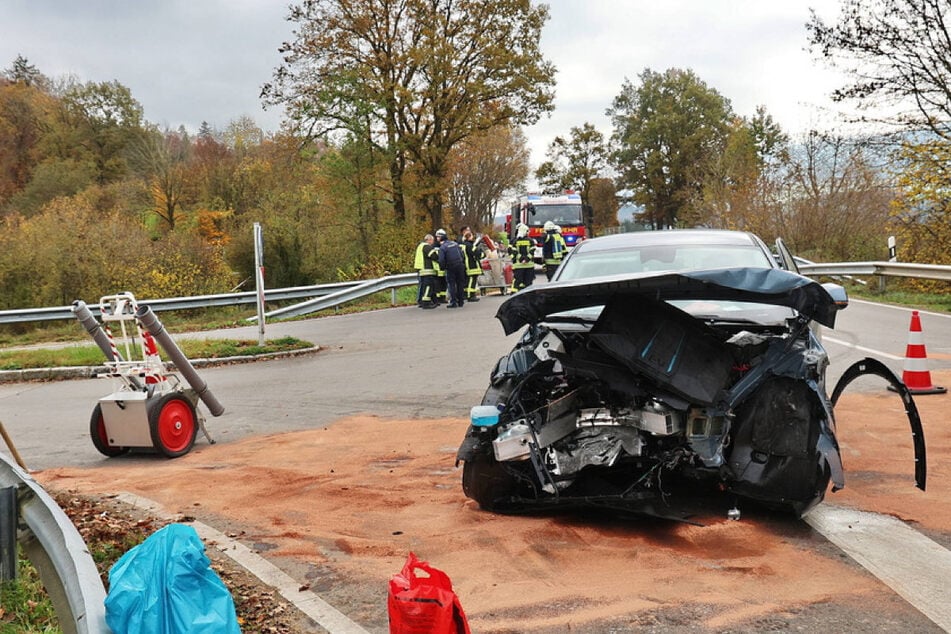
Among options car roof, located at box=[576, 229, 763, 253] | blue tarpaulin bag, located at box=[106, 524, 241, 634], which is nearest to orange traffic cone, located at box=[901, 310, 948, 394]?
car roof, located at box=[576, 229, 763, 253]

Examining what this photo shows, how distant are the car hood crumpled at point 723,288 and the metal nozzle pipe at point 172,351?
13.3 ft

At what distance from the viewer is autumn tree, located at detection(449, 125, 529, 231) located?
2511 inches

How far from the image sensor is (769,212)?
30.4m

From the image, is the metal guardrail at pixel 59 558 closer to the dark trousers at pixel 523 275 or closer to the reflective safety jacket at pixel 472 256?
the dark trousers at pixel 523 275

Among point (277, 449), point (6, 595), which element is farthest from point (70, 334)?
point (6, 595)

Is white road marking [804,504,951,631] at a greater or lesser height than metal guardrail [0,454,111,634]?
lesser

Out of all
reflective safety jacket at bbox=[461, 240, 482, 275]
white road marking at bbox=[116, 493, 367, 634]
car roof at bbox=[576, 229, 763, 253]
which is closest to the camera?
white road marking at bbox=[116, 493, 367, 634]

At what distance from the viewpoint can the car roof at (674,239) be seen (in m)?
7.24

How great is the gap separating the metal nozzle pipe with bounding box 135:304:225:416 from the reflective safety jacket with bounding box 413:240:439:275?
1370cm

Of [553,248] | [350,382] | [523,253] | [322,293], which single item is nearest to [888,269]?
[553,248]

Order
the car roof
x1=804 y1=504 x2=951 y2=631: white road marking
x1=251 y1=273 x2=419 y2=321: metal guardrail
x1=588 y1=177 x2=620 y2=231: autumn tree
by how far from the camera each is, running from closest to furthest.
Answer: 1. x1=804 y1=504 x2=951 y2=631: white road marking
2. the car roof
3. x1=251 y1=273 x2=419 y2=321: metal guardrail
4. x1=588 y1=177 x2=620 y2=231: autumn tree

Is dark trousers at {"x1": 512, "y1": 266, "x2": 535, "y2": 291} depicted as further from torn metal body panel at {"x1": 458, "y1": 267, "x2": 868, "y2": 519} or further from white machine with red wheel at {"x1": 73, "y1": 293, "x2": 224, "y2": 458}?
torn metal body panel at {"x1": 458, "y1": 267, "x2": 868, "y2": 519}

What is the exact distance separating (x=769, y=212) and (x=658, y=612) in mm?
28563

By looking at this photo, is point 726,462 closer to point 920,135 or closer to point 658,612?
point 658,612
